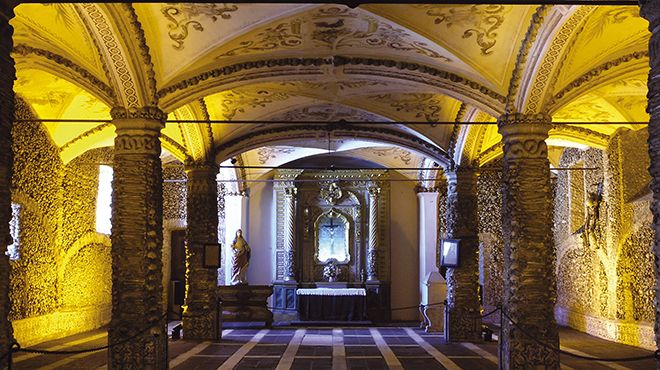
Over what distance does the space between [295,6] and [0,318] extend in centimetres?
536

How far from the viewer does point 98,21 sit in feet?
28.6

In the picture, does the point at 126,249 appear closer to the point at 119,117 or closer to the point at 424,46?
the point at 119,117

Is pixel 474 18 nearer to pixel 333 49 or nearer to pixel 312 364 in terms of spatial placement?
pixel 333 49

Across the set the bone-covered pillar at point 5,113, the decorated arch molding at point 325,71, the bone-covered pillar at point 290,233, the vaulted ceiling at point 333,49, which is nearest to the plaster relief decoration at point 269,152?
the bone-covered pillar at point 290,233

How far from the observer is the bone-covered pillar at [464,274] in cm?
1430

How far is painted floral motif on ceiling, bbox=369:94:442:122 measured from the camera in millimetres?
13648

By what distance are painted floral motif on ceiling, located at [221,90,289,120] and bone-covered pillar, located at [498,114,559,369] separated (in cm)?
506

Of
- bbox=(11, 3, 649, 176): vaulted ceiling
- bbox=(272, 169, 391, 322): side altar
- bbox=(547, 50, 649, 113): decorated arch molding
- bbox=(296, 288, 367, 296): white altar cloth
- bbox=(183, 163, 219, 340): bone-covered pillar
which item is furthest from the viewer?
bbox=(272, 169, 391, 322): side altar

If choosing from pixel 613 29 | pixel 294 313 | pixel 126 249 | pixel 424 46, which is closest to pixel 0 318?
pixel 126 249

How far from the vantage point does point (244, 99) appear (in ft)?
45.2

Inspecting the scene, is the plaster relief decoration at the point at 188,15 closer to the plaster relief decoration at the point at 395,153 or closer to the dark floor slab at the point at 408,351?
the dark floor slab at the point at 408,351

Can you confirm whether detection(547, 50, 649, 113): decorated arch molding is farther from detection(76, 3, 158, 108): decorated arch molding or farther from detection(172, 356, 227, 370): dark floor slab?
detection(172, 356, 227, 370): dark floor slab

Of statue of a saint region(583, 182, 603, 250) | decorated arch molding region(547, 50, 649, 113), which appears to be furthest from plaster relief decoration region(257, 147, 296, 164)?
decorated arch molding region(547, 50, 649, 113)

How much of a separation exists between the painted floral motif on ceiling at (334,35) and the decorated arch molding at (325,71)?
0.33 metres
